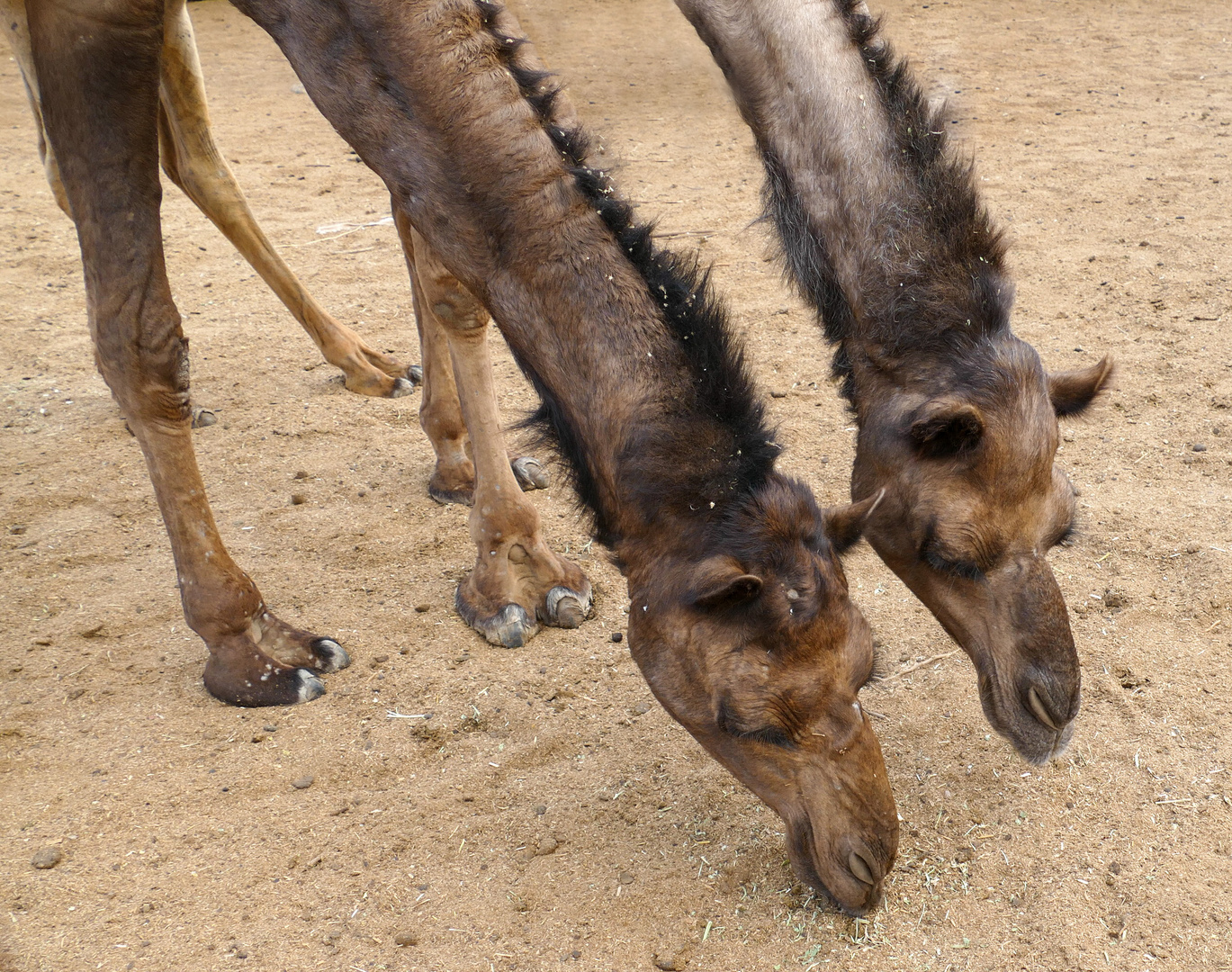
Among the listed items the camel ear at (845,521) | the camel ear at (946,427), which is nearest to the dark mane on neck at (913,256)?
the camel ear at (946,427)

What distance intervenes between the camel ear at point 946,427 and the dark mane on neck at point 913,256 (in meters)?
0.22

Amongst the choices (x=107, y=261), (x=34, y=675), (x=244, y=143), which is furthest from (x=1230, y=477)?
(x=244, y=143)

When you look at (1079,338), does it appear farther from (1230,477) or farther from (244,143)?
(244,143)

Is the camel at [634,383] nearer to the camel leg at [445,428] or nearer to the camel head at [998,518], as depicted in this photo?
the camel head at [998,518]

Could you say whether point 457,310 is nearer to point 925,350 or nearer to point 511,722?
point 511,722

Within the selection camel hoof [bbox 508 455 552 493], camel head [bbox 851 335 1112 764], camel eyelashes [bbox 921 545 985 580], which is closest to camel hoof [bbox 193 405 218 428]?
camel hoof [bbox 508 455 552 493]

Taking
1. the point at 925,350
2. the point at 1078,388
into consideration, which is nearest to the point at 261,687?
the point at 925,350

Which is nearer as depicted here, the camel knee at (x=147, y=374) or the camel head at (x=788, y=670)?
the camel head at (x=788, y=670)

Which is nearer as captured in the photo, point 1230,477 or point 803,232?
point 803,232

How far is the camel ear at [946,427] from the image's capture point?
2.88m

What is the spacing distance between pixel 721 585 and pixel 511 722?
4.62 ft

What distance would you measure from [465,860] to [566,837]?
0.96 feet

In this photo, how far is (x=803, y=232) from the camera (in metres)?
3.42

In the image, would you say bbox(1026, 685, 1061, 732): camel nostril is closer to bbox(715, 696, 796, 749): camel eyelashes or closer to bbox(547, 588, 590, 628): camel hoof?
bbox(715, 696, 796, 749): camel eyelashes
